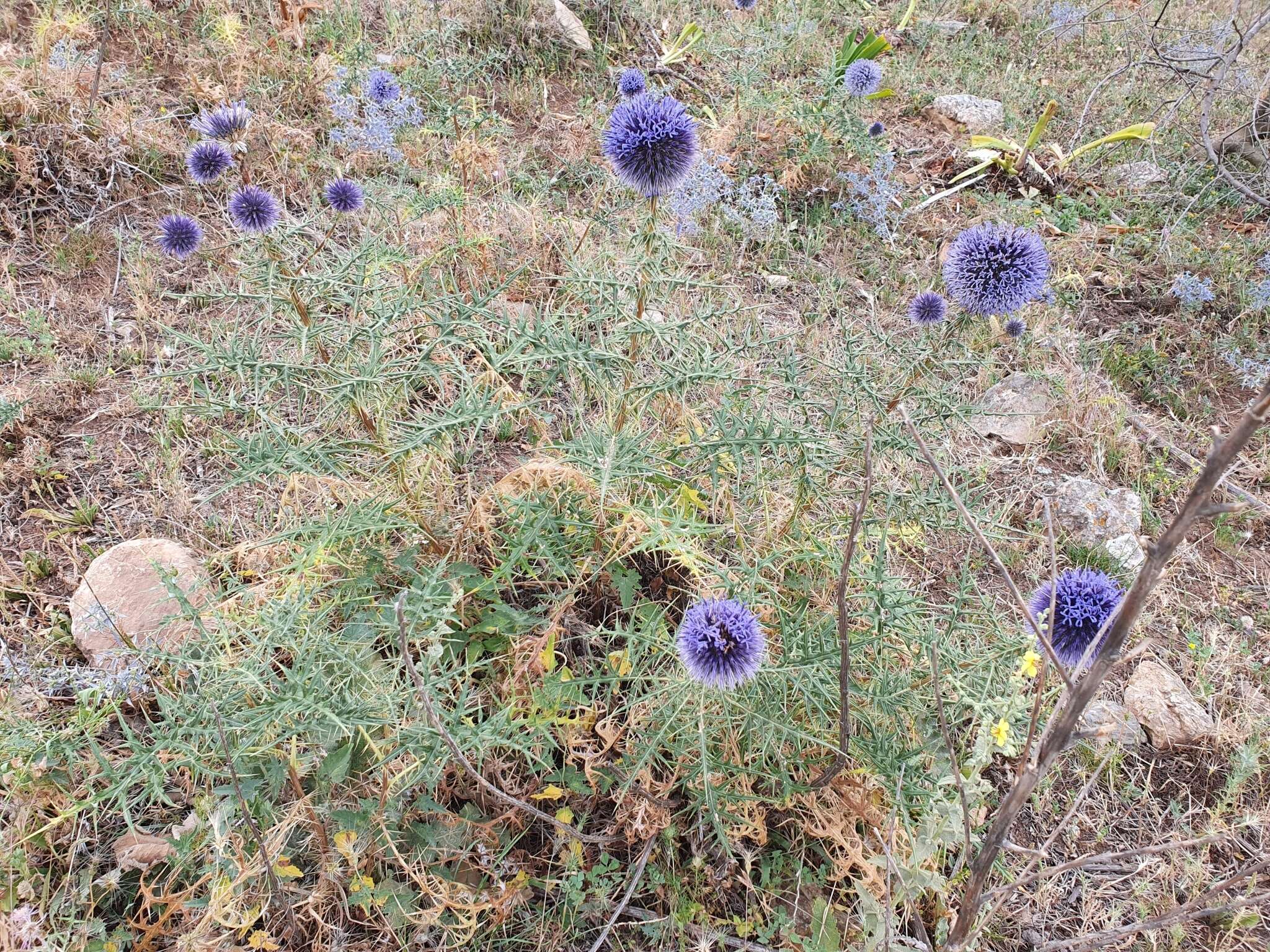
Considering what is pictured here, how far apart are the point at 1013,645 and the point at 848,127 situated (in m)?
3.07

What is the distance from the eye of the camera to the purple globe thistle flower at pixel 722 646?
1.60 m

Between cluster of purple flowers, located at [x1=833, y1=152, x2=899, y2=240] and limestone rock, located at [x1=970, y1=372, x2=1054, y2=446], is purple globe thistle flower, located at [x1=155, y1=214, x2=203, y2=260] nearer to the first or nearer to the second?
cluster of purple flowers, located at [x1=833, y1=152, x2=899, y2=240]

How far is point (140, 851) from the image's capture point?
70.7 inches

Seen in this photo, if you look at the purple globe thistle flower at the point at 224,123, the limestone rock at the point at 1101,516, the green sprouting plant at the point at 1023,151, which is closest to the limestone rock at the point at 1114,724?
the limestone rock at the point at 1101,516

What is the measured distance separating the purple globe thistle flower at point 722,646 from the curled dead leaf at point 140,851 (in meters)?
1.25

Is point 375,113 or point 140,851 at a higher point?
point 375,113

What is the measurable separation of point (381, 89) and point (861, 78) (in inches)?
96.2

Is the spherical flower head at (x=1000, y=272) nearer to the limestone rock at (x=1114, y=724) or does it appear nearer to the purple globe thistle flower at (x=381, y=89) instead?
the limestone rock at (x=1114, y=724)

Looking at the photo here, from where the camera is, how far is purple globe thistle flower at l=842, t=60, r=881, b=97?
163 inches

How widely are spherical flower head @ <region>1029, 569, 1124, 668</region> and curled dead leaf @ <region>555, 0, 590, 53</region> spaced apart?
4084mm

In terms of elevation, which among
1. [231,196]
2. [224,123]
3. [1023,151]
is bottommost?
[231,196]

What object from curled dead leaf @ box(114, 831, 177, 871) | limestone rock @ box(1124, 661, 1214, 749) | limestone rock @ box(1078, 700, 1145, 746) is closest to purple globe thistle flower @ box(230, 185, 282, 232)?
curled dead leaf @ box(114, 831, 177, 871)

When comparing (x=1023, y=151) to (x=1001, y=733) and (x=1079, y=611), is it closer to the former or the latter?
(x=1079, y=611)

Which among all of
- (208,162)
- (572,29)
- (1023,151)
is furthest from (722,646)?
(572,29)
